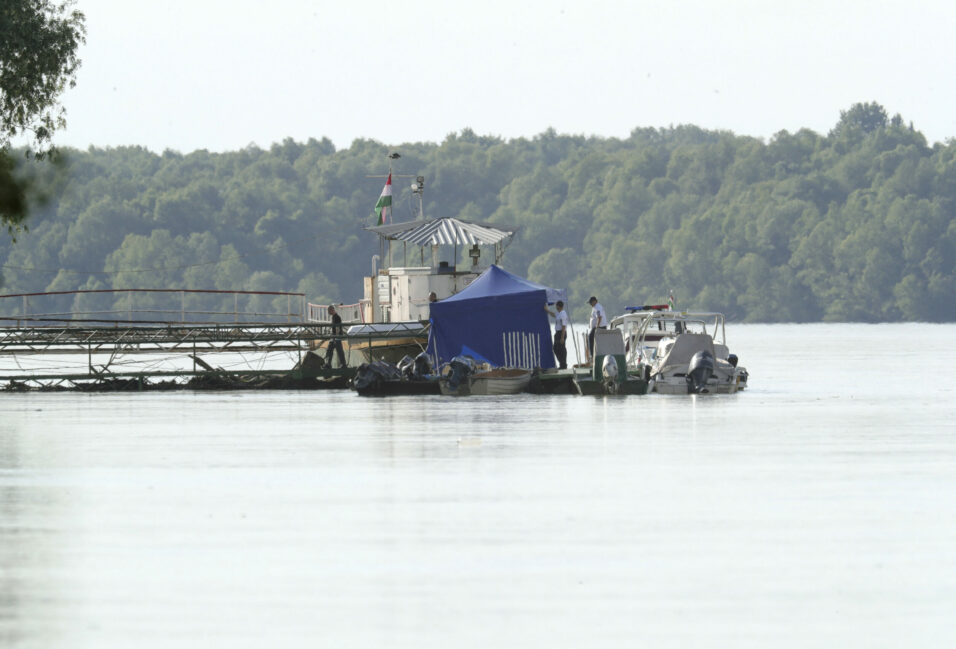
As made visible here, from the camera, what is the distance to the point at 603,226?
186 m

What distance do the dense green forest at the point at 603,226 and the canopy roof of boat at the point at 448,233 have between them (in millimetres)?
103856

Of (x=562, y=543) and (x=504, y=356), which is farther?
(x=504, y=356)

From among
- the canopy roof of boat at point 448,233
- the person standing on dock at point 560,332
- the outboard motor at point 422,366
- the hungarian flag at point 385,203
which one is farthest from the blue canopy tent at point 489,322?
the hungarian flag at point 385,203

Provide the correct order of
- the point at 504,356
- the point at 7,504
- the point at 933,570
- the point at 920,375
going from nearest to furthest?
the point at 933,570 < the point at 7,504 < the point at 504,356 < the point at 920,375

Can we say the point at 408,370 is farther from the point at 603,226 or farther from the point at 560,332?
the point at 603,226

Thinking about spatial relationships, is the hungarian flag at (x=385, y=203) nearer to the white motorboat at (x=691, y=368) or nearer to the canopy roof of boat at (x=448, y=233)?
the canopy roof of boat at (x=448, y=233)

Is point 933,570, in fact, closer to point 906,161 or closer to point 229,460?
point 229,460

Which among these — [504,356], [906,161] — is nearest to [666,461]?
[504,356]

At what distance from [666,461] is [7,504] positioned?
26.9 ft

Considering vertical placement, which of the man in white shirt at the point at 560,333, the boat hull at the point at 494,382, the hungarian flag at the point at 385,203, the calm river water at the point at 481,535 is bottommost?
the calm river water at the point at 481,535

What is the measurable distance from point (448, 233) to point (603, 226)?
13705 centimetres

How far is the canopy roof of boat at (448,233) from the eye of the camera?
160 ft

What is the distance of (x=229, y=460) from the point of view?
22516mm

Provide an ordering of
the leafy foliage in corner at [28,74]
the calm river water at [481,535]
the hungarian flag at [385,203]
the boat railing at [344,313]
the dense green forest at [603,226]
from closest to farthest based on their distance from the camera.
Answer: the calm river water at [481,535], the leafy foliage in corner at [28,74], the boat railing at [344,313], the hungarian flag at [385,203], the dense green forest at [603,226]
